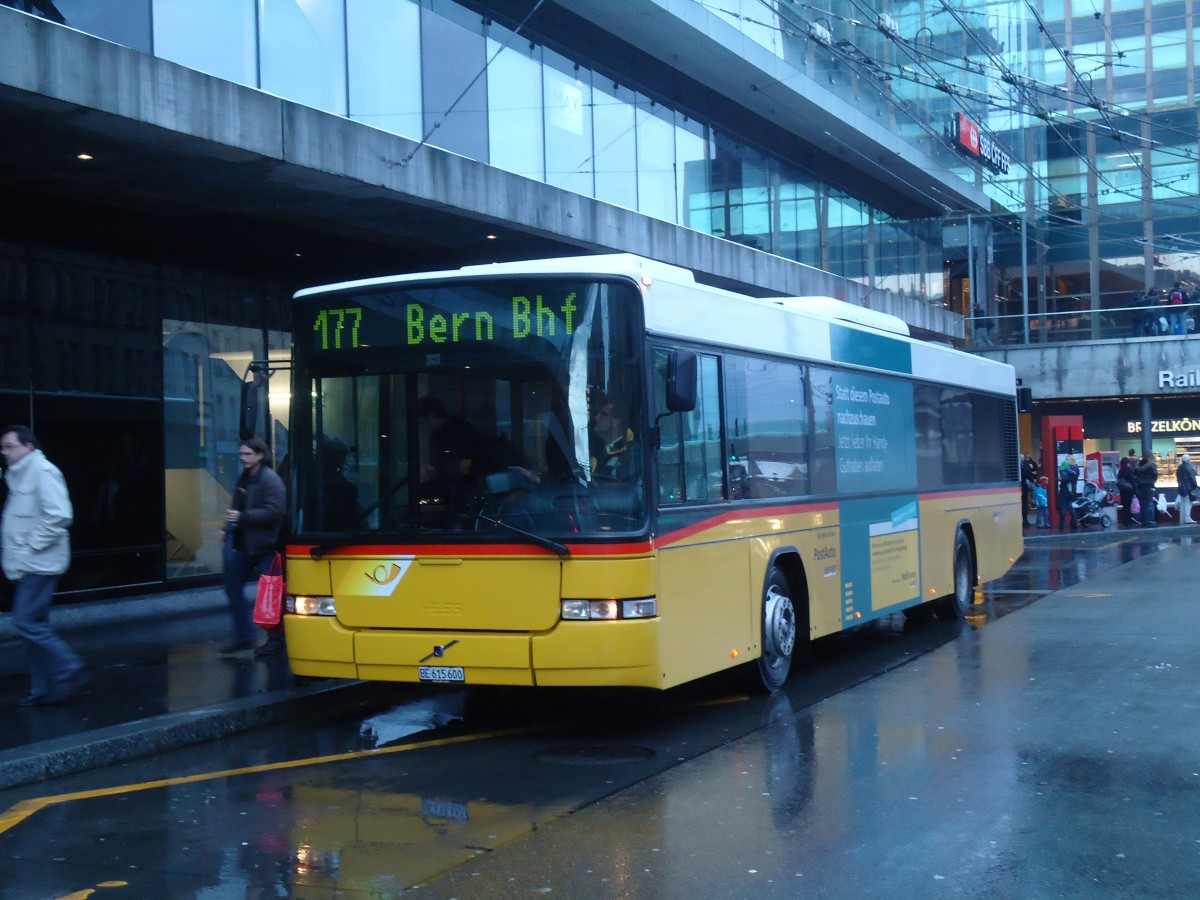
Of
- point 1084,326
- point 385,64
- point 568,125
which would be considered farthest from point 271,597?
point 1084,326

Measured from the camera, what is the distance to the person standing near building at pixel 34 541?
28.8 feet

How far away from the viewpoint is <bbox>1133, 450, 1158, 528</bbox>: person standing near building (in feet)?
110

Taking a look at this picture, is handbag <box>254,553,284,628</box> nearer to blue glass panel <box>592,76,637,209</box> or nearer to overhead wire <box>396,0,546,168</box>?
overhead wire <box>396,0,546,168</box>

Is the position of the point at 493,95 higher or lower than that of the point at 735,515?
higher

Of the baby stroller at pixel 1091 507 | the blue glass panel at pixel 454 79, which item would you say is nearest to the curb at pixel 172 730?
the blue glass panel at pixel 454 79

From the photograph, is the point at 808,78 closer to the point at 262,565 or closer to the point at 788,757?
the point at 262,565

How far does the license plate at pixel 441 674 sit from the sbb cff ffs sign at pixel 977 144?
95.8 feet

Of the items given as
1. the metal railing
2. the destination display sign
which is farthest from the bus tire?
the metal railing

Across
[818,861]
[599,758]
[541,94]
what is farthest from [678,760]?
[541,94]

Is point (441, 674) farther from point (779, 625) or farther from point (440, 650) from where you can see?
point (779, 625)

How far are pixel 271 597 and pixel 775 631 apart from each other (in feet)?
12.8

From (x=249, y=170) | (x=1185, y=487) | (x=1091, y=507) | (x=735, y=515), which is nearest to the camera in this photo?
(x=735, y=515)

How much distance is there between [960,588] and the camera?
14.9m

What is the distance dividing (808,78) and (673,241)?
22.8 ft
